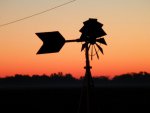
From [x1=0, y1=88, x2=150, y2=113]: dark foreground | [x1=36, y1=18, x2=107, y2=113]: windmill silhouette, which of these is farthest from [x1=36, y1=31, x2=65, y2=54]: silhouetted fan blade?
[x1=0, y1=88, x2=150, y2=113]: dark foreground

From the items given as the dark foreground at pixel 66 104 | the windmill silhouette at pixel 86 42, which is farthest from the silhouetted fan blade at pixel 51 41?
the dark foreground at pixel 66 104

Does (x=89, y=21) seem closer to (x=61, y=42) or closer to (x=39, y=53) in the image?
(x=61, y=42)

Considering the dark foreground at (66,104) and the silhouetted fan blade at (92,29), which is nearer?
the silhouetted fan blade at (92,29)

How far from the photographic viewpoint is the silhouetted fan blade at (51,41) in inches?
342

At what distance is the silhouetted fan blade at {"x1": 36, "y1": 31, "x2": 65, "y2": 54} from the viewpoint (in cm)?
868

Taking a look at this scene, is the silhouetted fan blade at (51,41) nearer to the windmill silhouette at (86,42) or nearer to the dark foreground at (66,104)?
the windmill silhouette at (86,42)

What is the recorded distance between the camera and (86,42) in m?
7.78

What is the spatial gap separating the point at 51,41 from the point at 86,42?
1.38 meters

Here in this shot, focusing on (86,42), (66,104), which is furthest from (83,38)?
(66,104)

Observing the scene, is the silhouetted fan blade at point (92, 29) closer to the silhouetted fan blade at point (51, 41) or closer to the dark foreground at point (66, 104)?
the silhouetted fan blade at point (51, 41)

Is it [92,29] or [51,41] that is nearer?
[92,29]

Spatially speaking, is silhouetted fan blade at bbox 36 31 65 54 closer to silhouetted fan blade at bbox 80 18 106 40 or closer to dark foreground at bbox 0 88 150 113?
silhouetted fan blade at bbox 80 18 106 40

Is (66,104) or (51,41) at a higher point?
(66,104)

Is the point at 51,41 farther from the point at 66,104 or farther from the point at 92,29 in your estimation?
the point at 66,104
